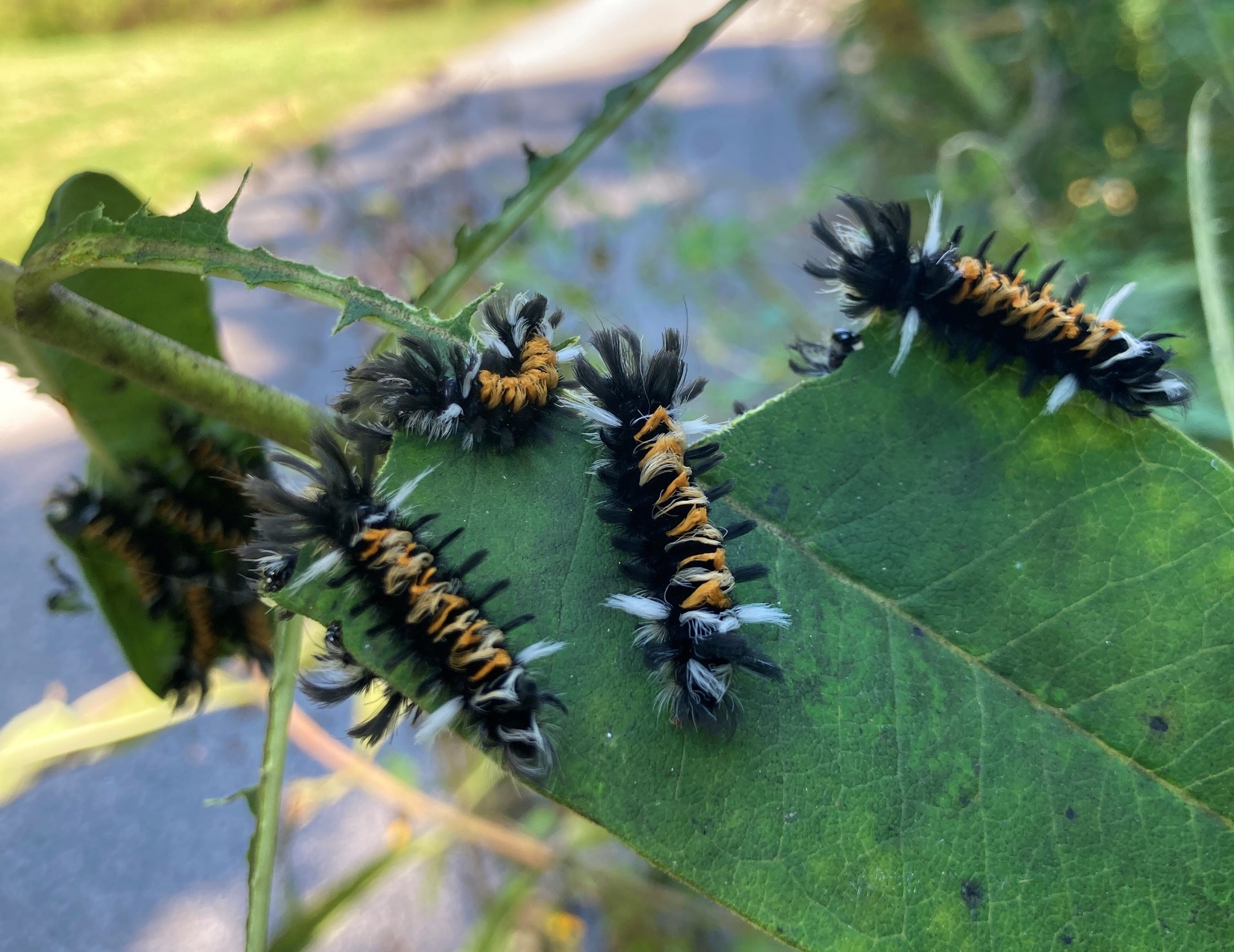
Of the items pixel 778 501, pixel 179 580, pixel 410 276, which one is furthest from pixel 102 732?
pixel 410 276

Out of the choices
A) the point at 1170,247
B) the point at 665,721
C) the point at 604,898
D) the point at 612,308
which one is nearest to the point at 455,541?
the point at 665,721

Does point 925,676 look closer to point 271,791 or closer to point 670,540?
point 670,540

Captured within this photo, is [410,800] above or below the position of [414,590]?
below

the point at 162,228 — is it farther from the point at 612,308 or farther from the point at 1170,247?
the point at 1170,247

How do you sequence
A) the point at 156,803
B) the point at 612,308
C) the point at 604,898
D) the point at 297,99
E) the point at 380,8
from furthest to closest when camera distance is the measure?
the point at 380,8 < the point at 297,99 < the point at 612,308 < the point at 604,898 < the point at 156,803

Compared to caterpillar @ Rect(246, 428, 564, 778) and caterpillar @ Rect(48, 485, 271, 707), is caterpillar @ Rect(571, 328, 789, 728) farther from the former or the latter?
caterpillar @ Rect(48, 485, 271, 707)

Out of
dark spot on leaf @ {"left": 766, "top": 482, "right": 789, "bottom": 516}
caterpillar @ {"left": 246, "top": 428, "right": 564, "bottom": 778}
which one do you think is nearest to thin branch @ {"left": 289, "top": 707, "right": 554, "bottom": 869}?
caterpillar @ {"left": 246, "top": 428, "right": 564, "bottom": 778}
